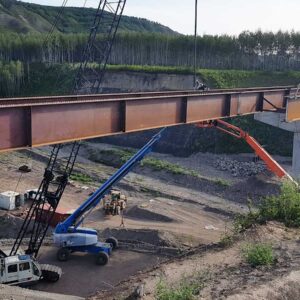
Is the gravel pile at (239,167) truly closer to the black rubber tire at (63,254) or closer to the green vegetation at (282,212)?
the black rubber tire at (63,254)

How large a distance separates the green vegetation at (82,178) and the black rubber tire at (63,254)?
632 inches

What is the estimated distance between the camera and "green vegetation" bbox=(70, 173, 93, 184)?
36.3 metres

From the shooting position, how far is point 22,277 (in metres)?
16.9

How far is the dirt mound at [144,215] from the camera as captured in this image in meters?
26.6

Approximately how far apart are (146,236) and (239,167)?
19.5 meters

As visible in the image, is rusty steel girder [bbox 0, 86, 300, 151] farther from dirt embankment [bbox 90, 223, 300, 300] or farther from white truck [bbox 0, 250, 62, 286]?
white truck [bbox 0, 250, 62, 286]

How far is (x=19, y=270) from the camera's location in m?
16.9

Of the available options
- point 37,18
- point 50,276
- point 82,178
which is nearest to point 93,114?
point 50,276

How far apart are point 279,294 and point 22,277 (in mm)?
10515

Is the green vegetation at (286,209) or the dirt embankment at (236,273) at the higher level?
the green vegetation at (286,209)

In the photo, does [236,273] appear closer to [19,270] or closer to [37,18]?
[19,270]

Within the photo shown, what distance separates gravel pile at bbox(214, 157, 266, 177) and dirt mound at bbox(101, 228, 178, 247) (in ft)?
56.6

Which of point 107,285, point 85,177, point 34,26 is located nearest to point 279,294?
point 107,285

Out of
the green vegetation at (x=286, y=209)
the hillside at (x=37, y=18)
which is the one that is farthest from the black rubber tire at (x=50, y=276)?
the hillside at (x=37, y=18)
